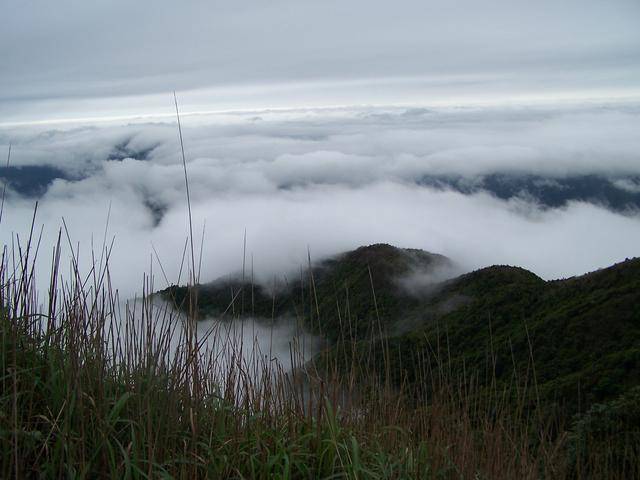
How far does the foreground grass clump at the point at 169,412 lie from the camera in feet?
7.95

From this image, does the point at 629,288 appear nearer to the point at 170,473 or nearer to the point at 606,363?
the point at 606,363

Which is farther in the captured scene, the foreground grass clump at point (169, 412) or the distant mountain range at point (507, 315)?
the distant mountain range at point (507, 315)

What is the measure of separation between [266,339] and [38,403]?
1975mm

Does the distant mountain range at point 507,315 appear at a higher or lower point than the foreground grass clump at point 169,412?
lower

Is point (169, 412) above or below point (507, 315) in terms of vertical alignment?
above

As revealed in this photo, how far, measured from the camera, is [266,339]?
174 inches

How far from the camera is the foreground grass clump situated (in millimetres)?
2424

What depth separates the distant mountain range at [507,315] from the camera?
20.8 meters

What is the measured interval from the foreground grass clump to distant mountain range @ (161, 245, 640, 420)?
9.38m

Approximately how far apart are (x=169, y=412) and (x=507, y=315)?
42.6 meters

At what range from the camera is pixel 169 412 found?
2586 mm

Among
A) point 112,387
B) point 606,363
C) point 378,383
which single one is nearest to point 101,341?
point 112,387

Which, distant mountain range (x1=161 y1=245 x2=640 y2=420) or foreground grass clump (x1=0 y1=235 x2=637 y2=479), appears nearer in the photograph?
foreground grass clump (x1=0 y1=235 x2=637 y2=479)

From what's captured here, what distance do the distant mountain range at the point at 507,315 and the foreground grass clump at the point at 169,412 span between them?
369 inches
